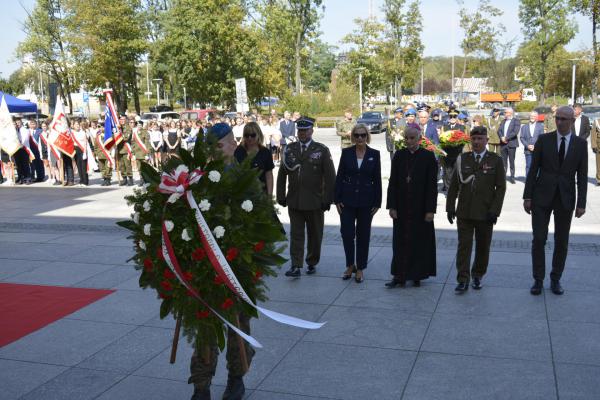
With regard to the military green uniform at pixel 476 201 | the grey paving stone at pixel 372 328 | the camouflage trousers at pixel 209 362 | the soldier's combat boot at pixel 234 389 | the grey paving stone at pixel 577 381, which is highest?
the military green uniform at pixel 476 201

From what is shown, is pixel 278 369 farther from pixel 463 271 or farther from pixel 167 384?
pixel 463 271

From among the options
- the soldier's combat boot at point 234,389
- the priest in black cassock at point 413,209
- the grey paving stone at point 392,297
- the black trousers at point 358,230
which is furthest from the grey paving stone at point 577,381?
the black trousers at point 358,230

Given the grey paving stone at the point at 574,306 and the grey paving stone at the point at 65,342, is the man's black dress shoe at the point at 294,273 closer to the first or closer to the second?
the grey paving stone at the point at 65,342

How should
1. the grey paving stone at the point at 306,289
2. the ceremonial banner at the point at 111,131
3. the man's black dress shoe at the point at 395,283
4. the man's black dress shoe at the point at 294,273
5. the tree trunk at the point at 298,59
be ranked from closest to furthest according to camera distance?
the grey paving stone at the point at 306,289
the man's black dress shoe at the point at 395,283
the man's black dress shoe at the point at 294,273
the ceremonial banner at the point at 111,131
the tree trunk at the point at 298,59

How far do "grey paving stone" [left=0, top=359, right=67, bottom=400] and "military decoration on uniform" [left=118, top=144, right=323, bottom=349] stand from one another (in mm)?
1548

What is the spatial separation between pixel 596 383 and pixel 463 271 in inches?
95.1

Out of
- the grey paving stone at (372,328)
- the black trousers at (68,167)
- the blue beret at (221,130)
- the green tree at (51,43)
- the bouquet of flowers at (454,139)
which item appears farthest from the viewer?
the green tree at (51,43)

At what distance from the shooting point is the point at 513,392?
14.9ft

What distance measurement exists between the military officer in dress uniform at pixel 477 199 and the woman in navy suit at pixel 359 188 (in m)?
0.89

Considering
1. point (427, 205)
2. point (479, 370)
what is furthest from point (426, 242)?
point (479, 370)

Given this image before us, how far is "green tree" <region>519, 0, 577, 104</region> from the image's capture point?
4984 centimetres

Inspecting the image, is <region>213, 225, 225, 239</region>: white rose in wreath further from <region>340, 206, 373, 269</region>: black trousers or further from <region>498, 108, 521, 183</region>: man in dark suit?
<region>498, 108, 521, 183</region>: man in dark suit

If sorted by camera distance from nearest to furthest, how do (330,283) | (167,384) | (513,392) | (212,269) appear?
(212,269) < (513,392) < (167,384) < (330,283)

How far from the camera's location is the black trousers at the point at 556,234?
266 inches
